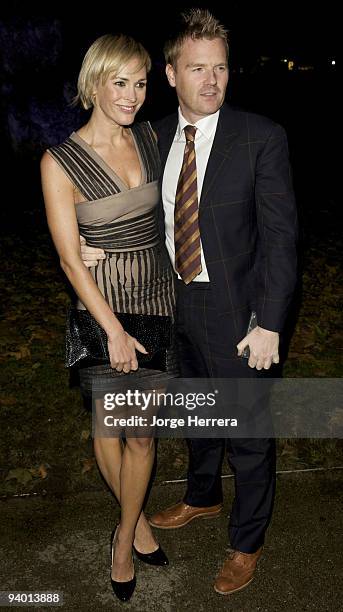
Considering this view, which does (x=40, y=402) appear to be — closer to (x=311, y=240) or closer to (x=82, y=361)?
(x=82, y=361)

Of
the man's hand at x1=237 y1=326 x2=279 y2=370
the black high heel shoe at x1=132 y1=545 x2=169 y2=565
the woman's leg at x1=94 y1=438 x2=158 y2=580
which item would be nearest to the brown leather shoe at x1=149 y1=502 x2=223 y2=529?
the black high heel shoe at x1=132 y1=545 x2=169 y2=565

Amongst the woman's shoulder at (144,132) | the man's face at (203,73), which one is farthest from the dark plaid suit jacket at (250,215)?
the woman's shoulder at (144,132)

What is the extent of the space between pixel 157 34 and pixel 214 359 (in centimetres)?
1636

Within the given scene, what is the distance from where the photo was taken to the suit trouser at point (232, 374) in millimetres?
3436

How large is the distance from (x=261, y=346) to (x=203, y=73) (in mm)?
1438

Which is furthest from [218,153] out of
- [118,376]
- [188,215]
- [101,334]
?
[118,376]

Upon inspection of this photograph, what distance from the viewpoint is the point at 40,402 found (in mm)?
5766

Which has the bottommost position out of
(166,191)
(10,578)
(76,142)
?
(10,578)

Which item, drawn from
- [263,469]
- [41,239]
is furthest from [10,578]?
[41,239]

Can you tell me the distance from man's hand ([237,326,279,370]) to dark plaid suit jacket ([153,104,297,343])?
0.05 m

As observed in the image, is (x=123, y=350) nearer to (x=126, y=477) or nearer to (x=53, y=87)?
(x=126, y=477)

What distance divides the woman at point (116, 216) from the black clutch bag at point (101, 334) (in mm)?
50

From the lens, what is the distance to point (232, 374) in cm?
348

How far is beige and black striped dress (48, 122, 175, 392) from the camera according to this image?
3.09m
